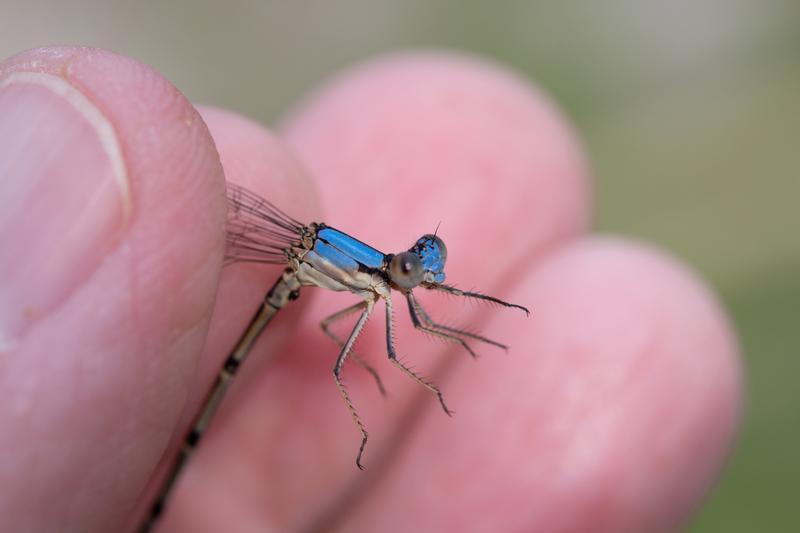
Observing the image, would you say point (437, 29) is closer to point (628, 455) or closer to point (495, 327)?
point (495, 327)

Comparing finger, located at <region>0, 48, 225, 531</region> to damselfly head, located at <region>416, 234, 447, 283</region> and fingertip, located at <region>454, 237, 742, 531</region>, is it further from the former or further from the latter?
fingertip, located at <region>454, 237, 742, 531</region>

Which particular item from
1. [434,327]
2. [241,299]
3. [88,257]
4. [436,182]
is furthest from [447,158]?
[88,257]

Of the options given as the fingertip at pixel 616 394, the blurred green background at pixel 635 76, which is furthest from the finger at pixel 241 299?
the blurred green background at pixel 635 76

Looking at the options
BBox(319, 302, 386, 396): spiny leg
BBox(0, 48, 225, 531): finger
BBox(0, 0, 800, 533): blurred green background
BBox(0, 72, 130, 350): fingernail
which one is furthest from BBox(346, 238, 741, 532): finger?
BBox(0, 0, 800, 533): blurred green background

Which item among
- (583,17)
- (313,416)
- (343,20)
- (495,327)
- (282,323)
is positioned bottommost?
(313,416)

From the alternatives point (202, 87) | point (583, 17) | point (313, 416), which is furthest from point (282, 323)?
point (583, 17)

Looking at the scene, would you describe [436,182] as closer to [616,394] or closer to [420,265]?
[420,265]

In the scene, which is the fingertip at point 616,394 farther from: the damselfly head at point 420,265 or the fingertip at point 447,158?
the damselfly head at point 420,265
